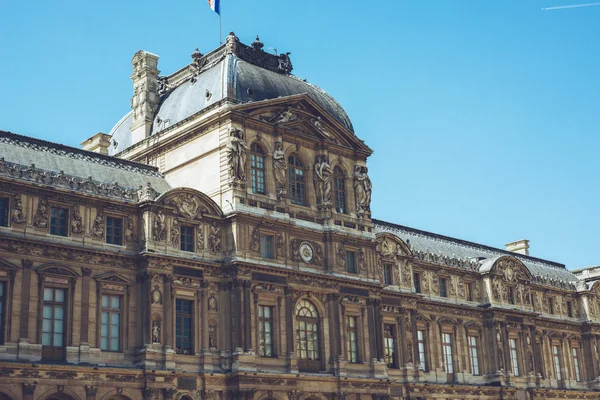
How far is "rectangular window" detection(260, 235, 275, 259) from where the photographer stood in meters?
49.1

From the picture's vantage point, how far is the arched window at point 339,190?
54.5m

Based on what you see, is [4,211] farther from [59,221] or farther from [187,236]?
[187,236]

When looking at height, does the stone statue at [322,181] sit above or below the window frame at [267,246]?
above

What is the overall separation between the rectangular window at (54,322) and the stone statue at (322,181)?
1757cm

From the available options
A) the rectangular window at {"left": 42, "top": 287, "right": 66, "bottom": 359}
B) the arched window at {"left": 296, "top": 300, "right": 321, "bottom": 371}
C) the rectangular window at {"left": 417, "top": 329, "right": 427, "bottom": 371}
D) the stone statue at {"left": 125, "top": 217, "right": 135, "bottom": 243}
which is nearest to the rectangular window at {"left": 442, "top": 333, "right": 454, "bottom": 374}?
the rectangular window at {"left": 417, "top": 329, "right": 427, "bottom": 371}

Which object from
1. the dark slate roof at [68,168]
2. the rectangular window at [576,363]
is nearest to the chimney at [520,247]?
the rectangular window at [576,363]

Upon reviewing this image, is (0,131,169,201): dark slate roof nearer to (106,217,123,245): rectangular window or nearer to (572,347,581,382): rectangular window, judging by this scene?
(106,217,123,245): rectangular window

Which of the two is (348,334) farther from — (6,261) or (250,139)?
(6,261)

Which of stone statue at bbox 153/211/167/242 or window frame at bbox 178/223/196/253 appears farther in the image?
window frame at bbox 178/223/196/253

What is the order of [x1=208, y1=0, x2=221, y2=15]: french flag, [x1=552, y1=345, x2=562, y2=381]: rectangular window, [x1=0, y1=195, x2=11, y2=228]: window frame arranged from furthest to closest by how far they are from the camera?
1. [x1=552, y1=345, x2=562, y2=381]: rectangular window
2. [x1=208, y1=0, x2=221, y2=15]: french flag
3. [x1=0, y1=195, x2=11, y2=228]: window frame

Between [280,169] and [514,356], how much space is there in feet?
93.7

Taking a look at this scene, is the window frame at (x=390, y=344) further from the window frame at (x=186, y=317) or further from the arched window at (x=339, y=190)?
the window frame at (x=186, y=317)

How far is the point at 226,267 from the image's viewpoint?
4756 centimetres

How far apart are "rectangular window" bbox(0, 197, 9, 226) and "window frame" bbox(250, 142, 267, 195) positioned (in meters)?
14.1
